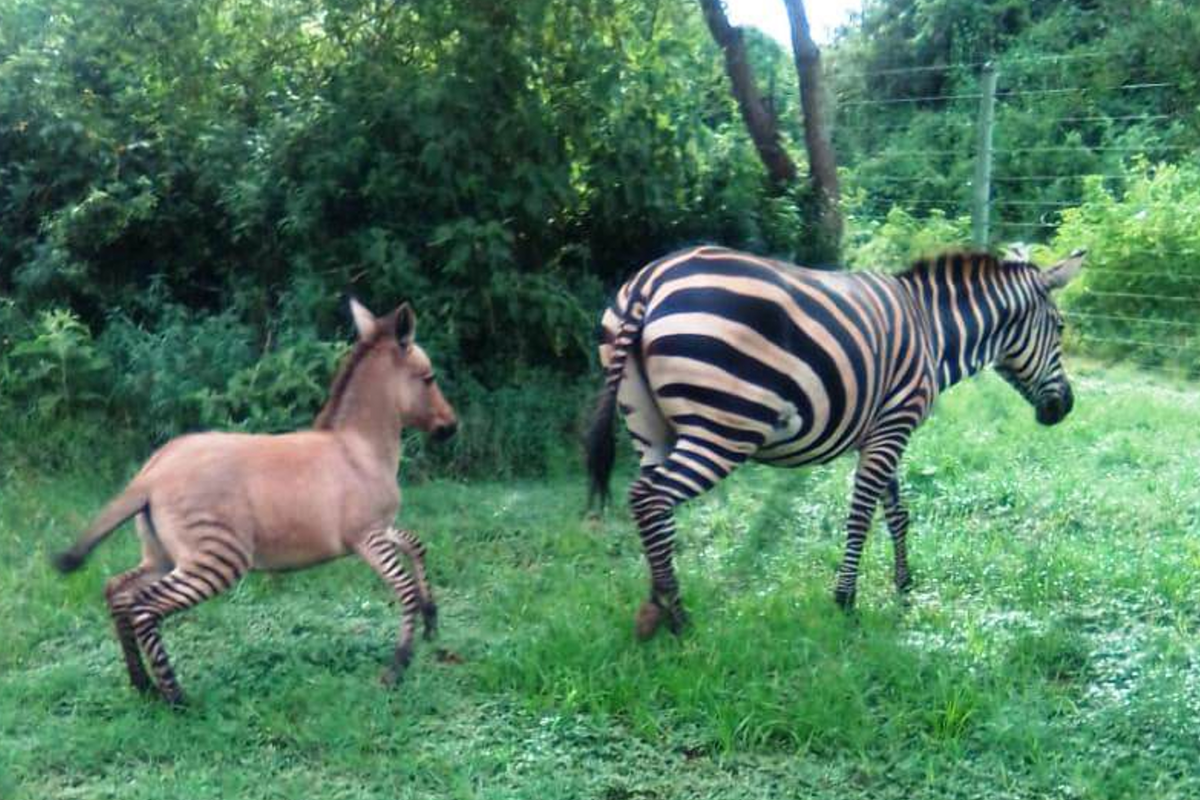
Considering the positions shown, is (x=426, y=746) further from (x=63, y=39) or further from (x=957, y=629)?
(x=63, y=39)

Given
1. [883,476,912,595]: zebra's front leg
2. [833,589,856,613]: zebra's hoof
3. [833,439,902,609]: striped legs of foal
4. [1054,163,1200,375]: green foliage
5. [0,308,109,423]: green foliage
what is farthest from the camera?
[1054,163,1200,375]: green foliage

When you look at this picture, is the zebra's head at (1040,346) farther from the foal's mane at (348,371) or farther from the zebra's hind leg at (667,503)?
the foal's mane at (348,371)

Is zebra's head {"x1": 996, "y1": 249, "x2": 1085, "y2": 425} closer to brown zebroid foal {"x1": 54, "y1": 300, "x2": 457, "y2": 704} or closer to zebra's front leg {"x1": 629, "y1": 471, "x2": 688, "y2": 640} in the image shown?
zebra's front leg {"x1": 629, "y1": 471, "x2": 688, "y2": 640}

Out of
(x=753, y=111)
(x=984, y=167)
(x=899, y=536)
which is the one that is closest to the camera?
(x=899, y=536)

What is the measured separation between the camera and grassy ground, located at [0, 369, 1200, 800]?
4.72m

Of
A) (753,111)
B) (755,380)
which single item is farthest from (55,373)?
(753,111)

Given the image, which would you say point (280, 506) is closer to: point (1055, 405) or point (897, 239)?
point (1055, 405)

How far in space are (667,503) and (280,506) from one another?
1.60 m

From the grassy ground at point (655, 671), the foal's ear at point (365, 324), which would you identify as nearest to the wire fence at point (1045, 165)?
the grassy ground at point (655, 671)

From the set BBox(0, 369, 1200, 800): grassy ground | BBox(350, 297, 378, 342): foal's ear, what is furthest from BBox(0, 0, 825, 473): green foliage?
BBox(350, 297, 378, 342): foal's ear

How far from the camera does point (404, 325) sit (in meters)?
6.00

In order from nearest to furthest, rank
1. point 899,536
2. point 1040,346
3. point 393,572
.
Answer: point 393,572
point 899,536
point 1040,346

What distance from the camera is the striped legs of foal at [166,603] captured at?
5.21 m

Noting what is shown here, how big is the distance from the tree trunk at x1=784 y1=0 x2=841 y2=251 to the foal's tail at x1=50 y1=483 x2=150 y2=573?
6899 mm
